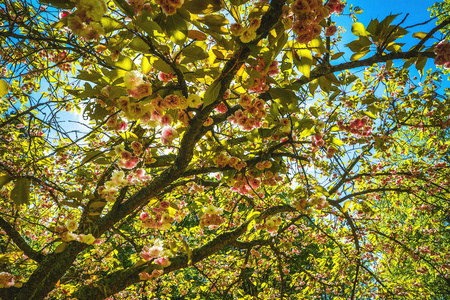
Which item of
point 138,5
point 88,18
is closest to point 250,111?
point 138,5

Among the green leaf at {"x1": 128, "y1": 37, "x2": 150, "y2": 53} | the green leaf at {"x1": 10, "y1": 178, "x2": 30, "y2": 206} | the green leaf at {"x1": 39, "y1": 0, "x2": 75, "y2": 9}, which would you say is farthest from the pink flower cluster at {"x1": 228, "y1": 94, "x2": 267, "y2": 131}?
the green leaf at {"x1": 10, "y1": 178, "x2": 30, "y2": 206}

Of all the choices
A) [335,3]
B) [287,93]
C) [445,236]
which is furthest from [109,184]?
[445,236]

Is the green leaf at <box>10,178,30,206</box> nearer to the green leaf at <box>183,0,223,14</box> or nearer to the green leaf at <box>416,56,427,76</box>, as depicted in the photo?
the green leaf at <box>183,0,223,14</box>

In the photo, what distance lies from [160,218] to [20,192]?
95 centimetres

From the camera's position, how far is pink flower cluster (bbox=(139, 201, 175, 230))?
201 cm

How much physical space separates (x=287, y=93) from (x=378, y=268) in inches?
274

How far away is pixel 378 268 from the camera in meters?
6.32

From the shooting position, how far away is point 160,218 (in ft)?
6.81

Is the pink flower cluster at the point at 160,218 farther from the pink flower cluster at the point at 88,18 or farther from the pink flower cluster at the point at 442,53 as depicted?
the pink flower cluster at the point at 442,53

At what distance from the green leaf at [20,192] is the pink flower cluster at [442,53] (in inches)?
95.5

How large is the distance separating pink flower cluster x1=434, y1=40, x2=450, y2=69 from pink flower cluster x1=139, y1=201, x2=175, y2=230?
191 cm

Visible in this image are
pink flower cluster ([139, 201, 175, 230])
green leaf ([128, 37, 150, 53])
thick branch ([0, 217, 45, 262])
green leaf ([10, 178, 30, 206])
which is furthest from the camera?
thick branch ([0, 217, 45, 262])

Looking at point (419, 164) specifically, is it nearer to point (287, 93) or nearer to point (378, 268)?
point (378, 268)

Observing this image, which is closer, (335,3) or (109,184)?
(335,3)
